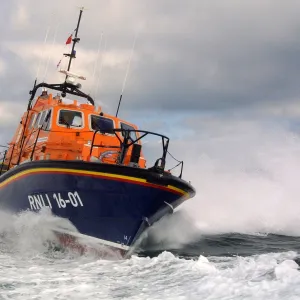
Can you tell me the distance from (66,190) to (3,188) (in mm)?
2336

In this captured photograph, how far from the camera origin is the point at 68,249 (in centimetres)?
634

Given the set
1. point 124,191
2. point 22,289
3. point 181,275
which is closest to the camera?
point 22,289

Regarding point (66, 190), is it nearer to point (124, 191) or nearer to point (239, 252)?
point (124, 191)

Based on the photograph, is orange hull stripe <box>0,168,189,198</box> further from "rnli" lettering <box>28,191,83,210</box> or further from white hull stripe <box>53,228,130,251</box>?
white hull stripe <box>53,228,130,251</box>

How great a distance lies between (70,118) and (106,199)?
249 cm

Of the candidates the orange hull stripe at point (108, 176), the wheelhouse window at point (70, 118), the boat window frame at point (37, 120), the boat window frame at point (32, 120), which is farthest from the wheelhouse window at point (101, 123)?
the orange hull stripe at point (108, 176)

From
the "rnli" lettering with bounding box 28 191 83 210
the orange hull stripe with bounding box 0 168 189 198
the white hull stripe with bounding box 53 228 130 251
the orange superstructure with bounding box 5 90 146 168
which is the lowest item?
the white hull stripe with bounding box 53 228 130 251

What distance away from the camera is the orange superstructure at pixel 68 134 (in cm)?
714

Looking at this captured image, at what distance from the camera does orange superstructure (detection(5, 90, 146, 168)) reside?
7.14 m

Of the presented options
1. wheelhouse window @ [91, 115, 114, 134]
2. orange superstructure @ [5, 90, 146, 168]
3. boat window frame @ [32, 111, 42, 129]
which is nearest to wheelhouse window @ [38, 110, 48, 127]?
orange superstructure @ [5, 90, 146, 168]

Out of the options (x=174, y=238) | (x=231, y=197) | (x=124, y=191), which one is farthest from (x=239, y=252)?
(x=231, y=197)

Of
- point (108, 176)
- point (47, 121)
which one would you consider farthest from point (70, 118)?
point (108, 176)

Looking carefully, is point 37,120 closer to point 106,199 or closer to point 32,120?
point 32,120

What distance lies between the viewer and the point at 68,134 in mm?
7559
